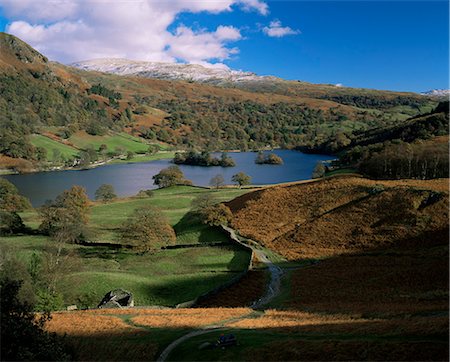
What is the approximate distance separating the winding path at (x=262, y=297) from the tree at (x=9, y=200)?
60.9 m

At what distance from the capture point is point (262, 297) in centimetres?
4931

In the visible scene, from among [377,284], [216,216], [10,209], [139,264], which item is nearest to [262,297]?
[377,284]

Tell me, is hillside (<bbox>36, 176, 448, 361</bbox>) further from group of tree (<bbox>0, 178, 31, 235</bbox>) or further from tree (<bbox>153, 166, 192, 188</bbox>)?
tree (<bbox>153, 166, 192, 188</bbox>)

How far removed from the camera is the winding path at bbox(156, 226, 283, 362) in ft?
95.8

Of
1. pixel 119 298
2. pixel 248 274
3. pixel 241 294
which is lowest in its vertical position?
pixel 119 298

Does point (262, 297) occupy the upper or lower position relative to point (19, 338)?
lower

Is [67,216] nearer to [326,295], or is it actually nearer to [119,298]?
[119,298]

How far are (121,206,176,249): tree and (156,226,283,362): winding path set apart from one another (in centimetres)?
1237

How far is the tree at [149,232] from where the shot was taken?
2731 inches

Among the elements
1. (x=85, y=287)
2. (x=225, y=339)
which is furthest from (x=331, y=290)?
(x=85, y=287)

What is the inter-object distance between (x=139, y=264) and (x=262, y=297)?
82.1 ft

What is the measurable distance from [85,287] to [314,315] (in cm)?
3296

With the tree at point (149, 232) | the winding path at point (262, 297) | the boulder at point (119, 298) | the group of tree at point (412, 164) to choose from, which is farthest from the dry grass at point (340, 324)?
the group of tree at point (412, 164)

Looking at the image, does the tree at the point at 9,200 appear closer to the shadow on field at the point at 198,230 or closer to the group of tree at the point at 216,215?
the shadow on field at the point at 198,230
